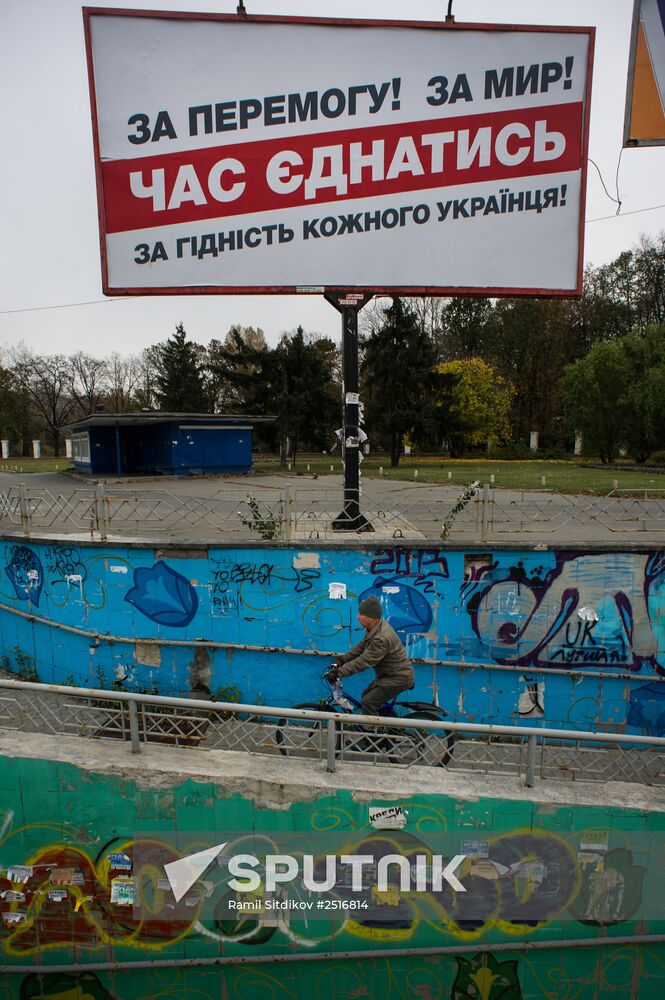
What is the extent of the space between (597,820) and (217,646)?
5.49m

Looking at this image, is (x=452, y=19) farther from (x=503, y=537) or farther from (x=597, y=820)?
(x=597, y=820)

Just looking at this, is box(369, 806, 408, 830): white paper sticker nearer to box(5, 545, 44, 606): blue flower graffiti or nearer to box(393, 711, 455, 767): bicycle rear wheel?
box(393, 711, 455, 767): bicycle rear wheel

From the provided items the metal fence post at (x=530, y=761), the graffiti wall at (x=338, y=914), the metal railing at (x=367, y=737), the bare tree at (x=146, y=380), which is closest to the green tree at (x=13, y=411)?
the bare tree at (x=146, y=380)

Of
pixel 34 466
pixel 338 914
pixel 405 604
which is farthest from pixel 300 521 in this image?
pixel 34 466

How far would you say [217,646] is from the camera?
8.27 meters

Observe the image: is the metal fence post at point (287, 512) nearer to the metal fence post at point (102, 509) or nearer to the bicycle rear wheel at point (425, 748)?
the metal fence post at point (102, 509)

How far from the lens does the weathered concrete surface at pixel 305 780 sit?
4.39 metres

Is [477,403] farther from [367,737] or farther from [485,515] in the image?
[367,737]

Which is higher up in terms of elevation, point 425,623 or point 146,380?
point 146,380

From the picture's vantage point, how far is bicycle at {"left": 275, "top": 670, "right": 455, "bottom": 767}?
4785mm

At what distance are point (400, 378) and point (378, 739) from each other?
3023 centimetres

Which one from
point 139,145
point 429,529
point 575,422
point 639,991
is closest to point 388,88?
point 139,145

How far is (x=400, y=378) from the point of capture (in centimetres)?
3353

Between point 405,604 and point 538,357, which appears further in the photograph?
point 538,357
